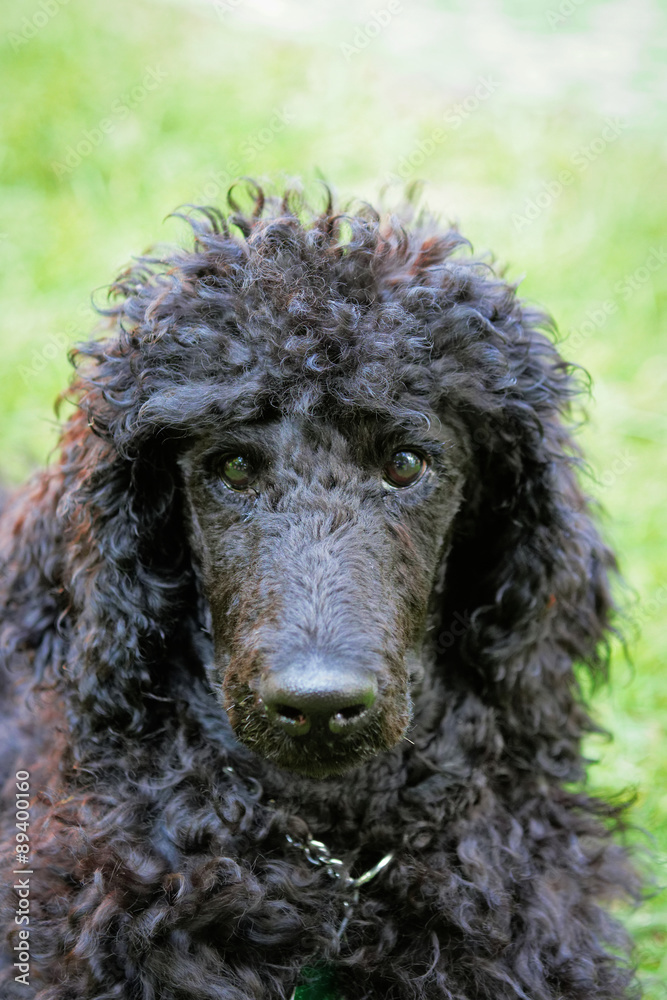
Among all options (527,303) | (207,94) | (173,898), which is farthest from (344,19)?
(173,898)

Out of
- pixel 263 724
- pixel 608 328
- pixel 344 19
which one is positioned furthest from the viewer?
pixel 344 19

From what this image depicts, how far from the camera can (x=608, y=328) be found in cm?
636

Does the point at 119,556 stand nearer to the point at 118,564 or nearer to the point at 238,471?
the point at 118,564

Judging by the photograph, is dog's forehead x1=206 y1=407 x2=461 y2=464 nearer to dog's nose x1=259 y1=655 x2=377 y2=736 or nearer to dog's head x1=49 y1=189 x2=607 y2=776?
dog's head x1=49 y1=189 x2=607 y2=776

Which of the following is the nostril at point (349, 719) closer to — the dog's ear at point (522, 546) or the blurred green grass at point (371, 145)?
the dog's ear at point (522, 546)

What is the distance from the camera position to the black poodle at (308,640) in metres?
2.61

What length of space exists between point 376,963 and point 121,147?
19.3 feet

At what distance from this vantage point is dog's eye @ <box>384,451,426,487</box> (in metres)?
2.73

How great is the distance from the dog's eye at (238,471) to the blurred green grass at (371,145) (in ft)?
8.70

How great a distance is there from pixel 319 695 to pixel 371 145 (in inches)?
233

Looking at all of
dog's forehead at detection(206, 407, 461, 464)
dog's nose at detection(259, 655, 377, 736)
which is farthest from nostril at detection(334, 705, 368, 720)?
dog's forehead at detection(206, 407, 461, 464)

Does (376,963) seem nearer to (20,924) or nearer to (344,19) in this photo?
(20,924)

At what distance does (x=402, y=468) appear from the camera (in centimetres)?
274

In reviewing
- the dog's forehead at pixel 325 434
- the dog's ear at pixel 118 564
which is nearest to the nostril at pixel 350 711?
the dog's forehead at pixel 325 434
